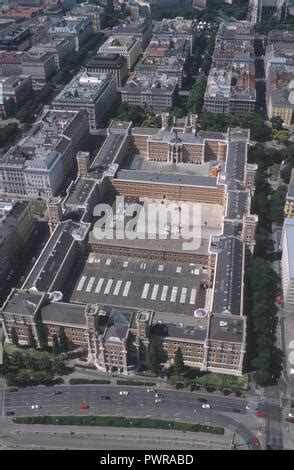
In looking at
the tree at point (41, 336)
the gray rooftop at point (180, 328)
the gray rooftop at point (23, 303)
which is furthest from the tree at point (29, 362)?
the gray rooftop at point (180, 328)

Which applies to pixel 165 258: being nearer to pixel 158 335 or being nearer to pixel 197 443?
pixel 158 335

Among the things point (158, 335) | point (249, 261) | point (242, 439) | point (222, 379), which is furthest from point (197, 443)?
point (249, 261)

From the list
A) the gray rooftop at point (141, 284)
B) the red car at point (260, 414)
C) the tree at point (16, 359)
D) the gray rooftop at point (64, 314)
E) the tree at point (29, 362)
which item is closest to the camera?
the red car at point (260, 414)

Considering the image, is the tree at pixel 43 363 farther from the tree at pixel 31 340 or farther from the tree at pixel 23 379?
the tree at pixel 31 340

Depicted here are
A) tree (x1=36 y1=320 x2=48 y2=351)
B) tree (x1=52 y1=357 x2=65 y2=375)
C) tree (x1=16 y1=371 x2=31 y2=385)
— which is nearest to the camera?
tree (x1=16 y1=371 x2=31 y2=385)

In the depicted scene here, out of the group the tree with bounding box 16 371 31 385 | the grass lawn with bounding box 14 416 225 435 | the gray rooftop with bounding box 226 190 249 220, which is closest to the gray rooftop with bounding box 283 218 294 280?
the gray rooftop with bounding box 226 190 249 220

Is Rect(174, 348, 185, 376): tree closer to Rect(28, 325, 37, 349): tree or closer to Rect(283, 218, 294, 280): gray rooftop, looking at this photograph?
Rect(28, 325, 37, 349): tree
